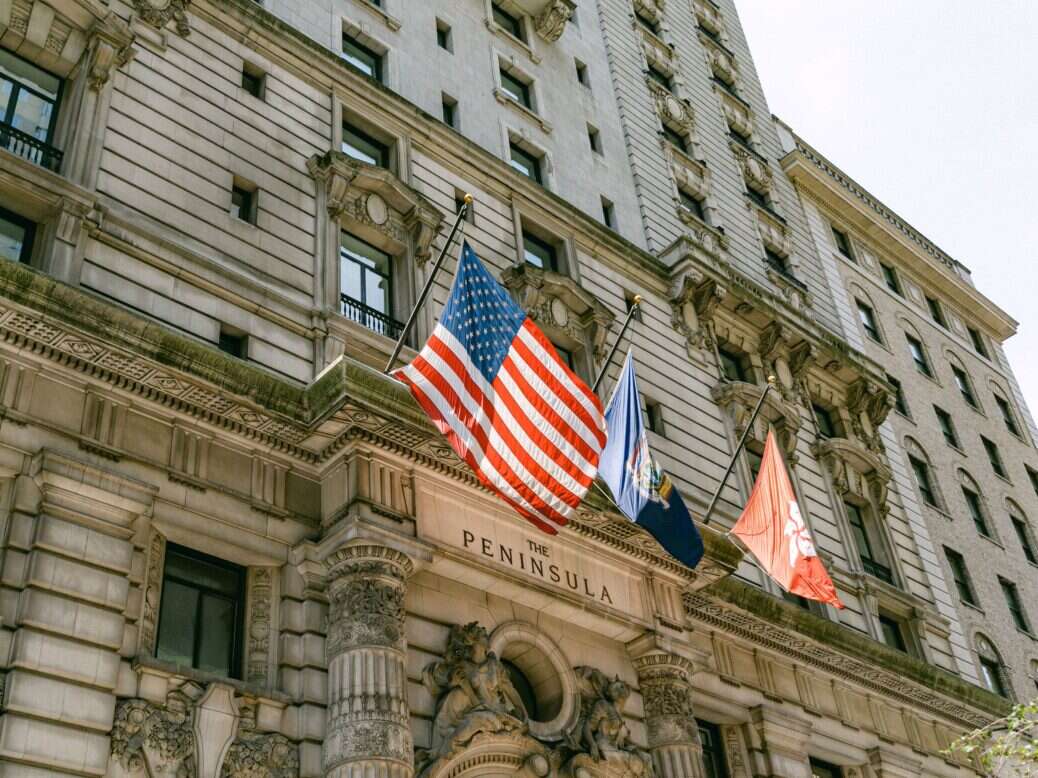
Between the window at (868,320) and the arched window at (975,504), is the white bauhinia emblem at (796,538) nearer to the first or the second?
the arched window at (975,504)

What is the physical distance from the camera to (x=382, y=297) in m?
24.7

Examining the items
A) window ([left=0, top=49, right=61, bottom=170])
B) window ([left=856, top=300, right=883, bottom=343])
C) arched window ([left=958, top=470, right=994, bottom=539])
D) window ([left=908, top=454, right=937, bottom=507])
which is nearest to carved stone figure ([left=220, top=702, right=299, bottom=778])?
window ([left=0, top=49, right=61, bottom=170])

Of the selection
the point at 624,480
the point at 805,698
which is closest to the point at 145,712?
the point at 624,480

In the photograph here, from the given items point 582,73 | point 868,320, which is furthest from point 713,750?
point 868,320

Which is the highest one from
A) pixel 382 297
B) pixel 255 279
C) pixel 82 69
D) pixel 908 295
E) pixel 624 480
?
pixel 908 295

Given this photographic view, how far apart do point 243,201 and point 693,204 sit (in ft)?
66.4

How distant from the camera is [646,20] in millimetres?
44250

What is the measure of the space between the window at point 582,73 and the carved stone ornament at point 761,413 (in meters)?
11.7

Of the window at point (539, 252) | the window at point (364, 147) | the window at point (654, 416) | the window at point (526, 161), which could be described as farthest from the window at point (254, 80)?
the window at point (654, 416)

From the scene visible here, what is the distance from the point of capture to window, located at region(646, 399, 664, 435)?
95.4 ft

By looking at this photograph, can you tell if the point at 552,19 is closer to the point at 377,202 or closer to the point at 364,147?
the point at 364,147

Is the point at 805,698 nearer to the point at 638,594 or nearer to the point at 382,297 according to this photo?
the point at 638,594

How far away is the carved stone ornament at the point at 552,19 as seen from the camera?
120 feet

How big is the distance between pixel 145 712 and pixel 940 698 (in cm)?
2237
